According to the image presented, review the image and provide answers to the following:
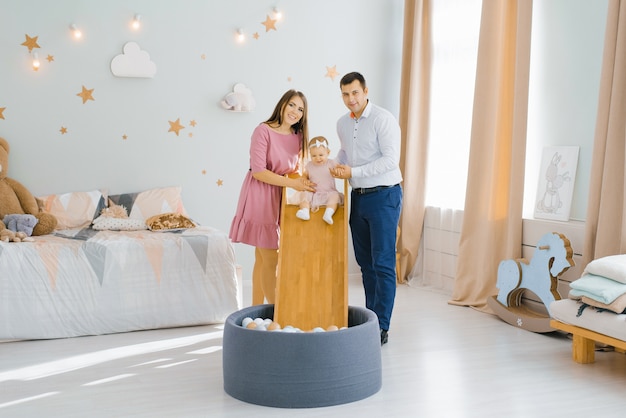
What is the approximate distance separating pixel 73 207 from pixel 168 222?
702 mm

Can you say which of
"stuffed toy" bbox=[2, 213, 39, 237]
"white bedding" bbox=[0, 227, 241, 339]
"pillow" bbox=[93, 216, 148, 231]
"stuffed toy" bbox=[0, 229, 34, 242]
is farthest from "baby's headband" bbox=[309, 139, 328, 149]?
"stuffed toy" bbox=[2, 213, 39, 237]

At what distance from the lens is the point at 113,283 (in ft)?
12.7

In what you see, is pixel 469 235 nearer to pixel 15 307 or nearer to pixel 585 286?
pixel 585 286

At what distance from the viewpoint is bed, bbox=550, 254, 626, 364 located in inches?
120

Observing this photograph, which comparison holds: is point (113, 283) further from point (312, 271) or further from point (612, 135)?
point (612, 135)

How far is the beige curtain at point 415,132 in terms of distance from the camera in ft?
17.5

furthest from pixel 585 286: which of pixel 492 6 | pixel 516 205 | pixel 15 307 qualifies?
pixel 15 307

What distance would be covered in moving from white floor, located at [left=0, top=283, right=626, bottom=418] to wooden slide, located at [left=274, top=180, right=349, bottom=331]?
38 centimetres

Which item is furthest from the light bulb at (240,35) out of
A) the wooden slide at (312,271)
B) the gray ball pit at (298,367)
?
the gray ball pit at (298,367)

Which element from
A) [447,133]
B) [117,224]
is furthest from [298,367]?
[447,133]

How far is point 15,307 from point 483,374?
2404 mm

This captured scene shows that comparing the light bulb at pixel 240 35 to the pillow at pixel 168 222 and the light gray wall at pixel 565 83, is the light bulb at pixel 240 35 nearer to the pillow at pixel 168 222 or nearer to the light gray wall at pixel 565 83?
the pillow at pixel 168 222

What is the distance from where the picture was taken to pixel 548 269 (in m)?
3.84

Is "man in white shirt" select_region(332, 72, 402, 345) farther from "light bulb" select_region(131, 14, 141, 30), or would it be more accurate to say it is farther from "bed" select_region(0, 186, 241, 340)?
"light bulb" select_region(131, 14, 141, 30)
